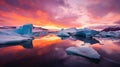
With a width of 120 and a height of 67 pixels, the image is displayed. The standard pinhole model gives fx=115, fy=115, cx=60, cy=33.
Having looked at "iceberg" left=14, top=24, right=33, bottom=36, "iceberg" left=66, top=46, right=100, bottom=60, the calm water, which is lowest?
the calm water

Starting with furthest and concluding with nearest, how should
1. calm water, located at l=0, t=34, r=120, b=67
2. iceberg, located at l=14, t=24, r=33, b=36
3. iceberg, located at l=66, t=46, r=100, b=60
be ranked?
1. iceberg, located at l=14, t=24, r=33, b=36
2. iceberg, located at l=66, t=46, r=100, b=60
3. calm water, located at l=0, t=34, r=120, b=67

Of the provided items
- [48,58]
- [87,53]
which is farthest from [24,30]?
[87,53]

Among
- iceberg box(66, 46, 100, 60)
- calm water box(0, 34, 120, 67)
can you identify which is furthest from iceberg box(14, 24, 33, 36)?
iceberg box(66, 46, 100, 60)

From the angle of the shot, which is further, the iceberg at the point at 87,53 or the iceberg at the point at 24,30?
the iceberg at the point at 24,30

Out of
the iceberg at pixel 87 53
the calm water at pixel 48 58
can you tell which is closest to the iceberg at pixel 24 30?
the calm water at pixel 48 58

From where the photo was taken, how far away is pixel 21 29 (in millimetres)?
15992

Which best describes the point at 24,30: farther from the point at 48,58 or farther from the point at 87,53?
the point at 87,53

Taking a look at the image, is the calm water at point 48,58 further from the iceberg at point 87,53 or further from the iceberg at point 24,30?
the iceberg at point 24,30

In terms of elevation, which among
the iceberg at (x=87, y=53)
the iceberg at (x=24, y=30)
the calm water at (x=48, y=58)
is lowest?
the calm water at (x=48, y=58)

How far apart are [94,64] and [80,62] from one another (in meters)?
0.57

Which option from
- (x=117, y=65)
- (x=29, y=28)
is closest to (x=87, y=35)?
(x=29, y=28)

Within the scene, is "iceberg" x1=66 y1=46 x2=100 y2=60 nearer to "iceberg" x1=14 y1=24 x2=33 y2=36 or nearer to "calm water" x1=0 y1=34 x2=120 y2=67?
"calm water" x1=0 y1=34 x2=120 y2=67

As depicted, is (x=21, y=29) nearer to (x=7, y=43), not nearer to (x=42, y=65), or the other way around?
(x=7, y=43)

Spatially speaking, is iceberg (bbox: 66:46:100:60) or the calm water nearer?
the calm water
